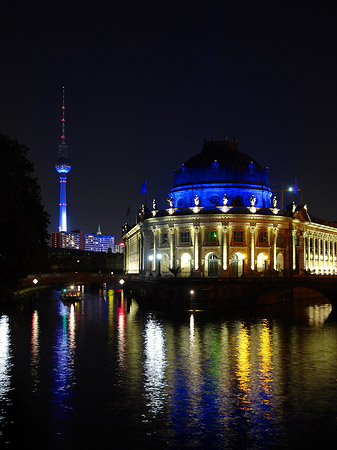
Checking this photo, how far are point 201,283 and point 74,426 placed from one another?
6414 centimetres

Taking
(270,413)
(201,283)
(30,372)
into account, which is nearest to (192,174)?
(201,283)

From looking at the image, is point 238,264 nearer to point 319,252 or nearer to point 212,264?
point 212,264

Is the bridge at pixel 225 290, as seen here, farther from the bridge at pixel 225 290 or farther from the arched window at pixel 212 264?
the arched window at pixel 212 264

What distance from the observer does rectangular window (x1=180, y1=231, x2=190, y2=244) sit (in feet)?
401

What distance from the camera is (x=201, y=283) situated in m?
94.7

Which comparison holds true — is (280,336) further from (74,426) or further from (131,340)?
(74,426)

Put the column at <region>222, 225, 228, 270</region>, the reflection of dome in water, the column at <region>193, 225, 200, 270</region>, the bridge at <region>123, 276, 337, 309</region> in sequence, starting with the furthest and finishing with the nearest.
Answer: the reflection of dome in water → the column at <region>193, 225, 200, 270</region> → the column at <region>222, 225, 228, 270</region> → the bridge at <region>123, 276, 337, 309</region>

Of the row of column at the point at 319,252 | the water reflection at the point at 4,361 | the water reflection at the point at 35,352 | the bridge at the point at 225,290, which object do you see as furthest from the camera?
the row of column at the point at 319,252

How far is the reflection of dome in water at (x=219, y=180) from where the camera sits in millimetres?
128000

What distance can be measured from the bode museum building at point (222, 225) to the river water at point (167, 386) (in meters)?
46.0

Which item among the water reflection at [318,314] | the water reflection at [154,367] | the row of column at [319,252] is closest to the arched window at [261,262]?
the water reflection at [318,314]

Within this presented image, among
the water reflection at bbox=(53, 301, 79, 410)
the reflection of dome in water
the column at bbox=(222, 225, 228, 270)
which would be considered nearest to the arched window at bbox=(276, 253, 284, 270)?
the reflection of dome in water

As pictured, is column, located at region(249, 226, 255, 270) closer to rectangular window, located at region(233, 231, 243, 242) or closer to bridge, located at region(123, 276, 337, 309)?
rectangular window, located at region(233, 231, 243, 242)

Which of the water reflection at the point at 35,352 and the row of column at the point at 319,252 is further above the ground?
the row of column at the point at 319,252
